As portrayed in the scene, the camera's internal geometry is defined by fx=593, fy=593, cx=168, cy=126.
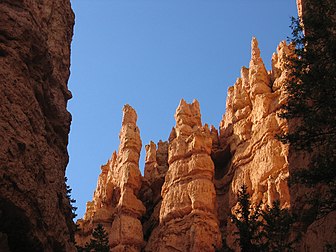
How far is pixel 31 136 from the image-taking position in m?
23.2

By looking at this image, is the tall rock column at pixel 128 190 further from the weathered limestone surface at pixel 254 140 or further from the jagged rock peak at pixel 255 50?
the jagged rock peak at pixel 255 50

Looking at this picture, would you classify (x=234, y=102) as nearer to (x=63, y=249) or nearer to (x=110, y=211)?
(x=110, y=211)

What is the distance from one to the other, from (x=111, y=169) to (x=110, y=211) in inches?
276

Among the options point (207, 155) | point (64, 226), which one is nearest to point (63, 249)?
point (64, 226)

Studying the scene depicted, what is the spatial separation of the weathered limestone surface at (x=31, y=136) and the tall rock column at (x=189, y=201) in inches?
858

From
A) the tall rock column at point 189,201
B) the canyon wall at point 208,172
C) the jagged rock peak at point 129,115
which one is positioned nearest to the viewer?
the canyon wall at point 208,172

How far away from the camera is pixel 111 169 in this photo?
207 feet

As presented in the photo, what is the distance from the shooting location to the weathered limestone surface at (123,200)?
52.7m

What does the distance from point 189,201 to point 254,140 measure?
7732mm

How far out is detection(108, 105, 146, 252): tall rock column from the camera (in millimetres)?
52375

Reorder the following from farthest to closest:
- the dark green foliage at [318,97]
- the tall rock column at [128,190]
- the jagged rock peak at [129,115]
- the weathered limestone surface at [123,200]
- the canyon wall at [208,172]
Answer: the jagged rock peak at [129,115]
the weathered limestone surface at [123,200]
the tall rock column at [128,190]
the canyon wall at [208,172]
the dark green foliage at [318,97]

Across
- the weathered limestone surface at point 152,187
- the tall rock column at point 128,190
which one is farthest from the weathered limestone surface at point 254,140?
the tall rock column at point 128,190

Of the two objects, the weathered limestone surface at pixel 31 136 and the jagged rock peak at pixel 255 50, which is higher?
the jagged rock peak at pixel 255 50

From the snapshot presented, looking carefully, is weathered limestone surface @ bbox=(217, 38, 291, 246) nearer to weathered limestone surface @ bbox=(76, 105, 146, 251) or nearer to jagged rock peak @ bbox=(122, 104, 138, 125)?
weathered limestone surface @ bbox=(76, 105, 146, 251)
